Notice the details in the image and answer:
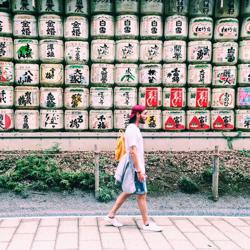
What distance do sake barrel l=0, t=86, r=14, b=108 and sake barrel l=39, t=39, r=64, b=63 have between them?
3.43ft

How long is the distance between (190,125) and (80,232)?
453 cm

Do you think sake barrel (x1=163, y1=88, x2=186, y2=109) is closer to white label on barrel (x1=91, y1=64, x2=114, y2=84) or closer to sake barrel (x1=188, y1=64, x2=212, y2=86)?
sake barrel (x1=188, y1=64, x2=212, y2=86)

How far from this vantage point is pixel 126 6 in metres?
8.27

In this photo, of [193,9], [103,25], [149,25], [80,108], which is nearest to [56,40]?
[103,25]

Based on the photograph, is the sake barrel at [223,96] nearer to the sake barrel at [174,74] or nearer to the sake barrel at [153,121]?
the sake barrel at [174,74]

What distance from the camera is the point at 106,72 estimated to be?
8438 millimetres

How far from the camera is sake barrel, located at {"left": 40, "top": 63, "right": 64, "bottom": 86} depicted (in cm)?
834

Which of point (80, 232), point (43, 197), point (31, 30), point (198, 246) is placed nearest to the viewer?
point (198, 246)

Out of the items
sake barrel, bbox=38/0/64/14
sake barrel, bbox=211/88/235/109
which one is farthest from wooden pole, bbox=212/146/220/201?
sake barrel, bbox=38/0/64/14

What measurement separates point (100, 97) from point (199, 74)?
2506 mm

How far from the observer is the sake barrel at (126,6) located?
326 inches

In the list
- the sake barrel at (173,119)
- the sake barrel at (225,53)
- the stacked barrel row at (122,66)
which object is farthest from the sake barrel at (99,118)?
the sake barrel at (225,53)

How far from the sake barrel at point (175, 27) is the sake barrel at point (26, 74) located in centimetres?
327

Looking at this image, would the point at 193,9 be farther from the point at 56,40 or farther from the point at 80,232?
the point at 80,232
